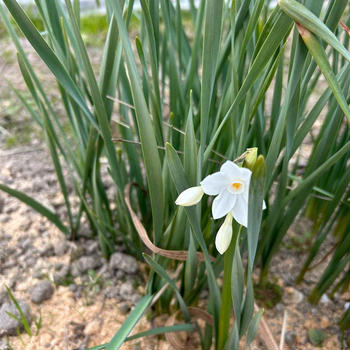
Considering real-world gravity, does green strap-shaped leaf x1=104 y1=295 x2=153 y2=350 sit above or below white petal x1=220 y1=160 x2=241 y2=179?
below

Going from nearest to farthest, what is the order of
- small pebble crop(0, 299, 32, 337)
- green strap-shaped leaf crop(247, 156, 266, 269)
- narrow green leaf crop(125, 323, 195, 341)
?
green strap-shaped leaf crop(247, 156, 266, 269), narrow green leaf crop(125, 323, 195, 341), small pebble crop(0, 299, 32, 337)

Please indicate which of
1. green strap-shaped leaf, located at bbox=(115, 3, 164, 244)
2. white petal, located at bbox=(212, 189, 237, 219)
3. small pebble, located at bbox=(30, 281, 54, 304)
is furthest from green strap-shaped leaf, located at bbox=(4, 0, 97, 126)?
small pebble, located at bbox=(30, 281, 54, 304)

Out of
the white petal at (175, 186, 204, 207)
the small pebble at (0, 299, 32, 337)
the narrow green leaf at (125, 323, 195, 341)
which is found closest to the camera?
the white petal at (175, 186, 204, 207)

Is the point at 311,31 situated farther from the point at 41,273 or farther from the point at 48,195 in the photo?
the point at 48,195

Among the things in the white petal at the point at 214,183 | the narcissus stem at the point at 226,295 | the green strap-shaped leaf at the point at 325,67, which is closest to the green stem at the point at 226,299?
the narcissus stem at the point at 226,295

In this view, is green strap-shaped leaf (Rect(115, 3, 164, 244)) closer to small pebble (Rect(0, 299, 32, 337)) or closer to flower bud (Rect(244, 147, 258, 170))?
flower bud (Rect(244, 147, 258, 170))

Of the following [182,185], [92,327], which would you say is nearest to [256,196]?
[182,185]

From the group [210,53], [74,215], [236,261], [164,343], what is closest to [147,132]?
[210,53]

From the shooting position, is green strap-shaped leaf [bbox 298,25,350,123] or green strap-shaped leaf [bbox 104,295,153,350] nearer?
green strap-shaped leaf [bbox 298,25,350,123]
